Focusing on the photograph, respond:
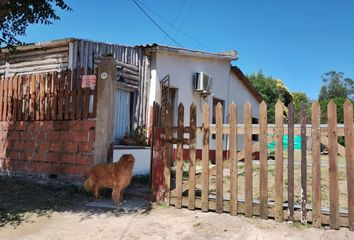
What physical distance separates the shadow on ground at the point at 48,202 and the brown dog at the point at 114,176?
0.71 feet

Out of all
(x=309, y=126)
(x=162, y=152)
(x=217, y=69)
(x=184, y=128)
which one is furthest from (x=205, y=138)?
(x=217, y=69)

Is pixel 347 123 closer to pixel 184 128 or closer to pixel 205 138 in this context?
pixel 205 138

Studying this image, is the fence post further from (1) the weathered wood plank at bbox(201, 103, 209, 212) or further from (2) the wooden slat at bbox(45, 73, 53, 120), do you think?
(1) the weathered wood plank at bbox(201, 103, 209, 212)

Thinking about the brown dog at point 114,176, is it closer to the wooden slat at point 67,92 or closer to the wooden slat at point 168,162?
the wooden slat at point 168,162

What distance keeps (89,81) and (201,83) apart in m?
6.20

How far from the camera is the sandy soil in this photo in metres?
4.73

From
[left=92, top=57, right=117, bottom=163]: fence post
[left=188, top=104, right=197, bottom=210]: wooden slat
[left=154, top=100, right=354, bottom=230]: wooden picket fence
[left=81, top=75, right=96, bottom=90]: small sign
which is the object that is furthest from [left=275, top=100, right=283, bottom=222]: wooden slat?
[left=81, top=75, right=96, bottom=90]: small sign

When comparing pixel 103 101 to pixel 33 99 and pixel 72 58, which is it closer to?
pixel 33 99

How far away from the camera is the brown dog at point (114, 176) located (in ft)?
20.6

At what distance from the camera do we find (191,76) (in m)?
13.1

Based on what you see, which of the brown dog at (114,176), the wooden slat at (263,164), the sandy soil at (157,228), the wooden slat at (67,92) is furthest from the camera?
the wooden slat at (67,92)

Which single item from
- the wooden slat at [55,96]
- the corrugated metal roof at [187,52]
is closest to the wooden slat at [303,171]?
the wooden slat at [55,96]

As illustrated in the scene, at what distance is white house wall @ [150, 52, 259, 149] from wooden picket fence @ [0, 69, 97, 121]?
4031mm

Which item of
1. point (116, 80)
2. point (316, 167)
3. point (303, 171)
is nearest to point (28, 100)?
point (116, 80)
